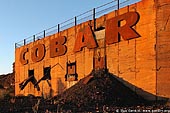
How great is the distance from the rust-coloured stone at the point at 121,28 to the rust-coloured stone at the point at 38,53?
13.4 meters

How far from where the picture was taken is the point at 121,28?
2620cm

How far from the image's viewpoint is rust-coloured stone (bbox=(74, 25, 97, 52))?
29.8m

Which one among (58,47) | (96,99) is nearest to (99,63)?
(96,99)

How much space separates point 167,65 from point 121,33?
503cm

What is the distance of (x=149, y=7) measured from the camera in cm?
2392

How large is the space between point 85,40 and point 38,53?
11.2m

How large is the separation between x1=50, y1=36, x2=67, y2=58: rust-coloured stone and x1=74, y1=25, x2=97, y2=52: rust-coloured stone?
2.63m

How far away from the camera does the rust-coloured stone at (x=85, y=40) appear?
29.8 meters

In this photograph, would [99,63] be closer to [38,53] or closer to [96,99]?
[96,99]

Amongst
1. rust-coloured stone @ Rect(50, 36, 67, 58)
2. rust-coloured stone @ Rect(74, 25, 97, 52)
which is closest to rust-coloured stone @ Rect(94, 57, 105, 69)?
rust-coloured stone @ Rect(74, 25, 97, 52)

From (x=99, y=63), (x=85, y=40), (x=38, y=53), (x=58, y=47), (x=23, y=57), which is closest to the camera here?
(x=99, y=63)

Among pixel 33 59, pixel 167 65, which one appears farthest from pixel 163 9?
pixel 33 59

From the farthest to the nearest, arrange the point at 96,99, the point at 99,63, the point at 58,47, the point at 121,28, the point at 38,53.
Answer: the point at 38,53
the point at 58,47
the point at 99,63
the point at 121,28
the point at 96,99

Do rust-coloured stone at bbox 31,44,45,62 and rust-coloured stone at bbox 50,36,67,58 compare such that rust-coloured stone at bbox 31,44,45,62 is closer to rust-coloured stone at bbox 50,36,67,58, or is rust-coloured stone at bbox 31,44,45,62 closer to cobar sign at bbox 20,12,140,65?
cobar sign at bbox 20,12,140,65
